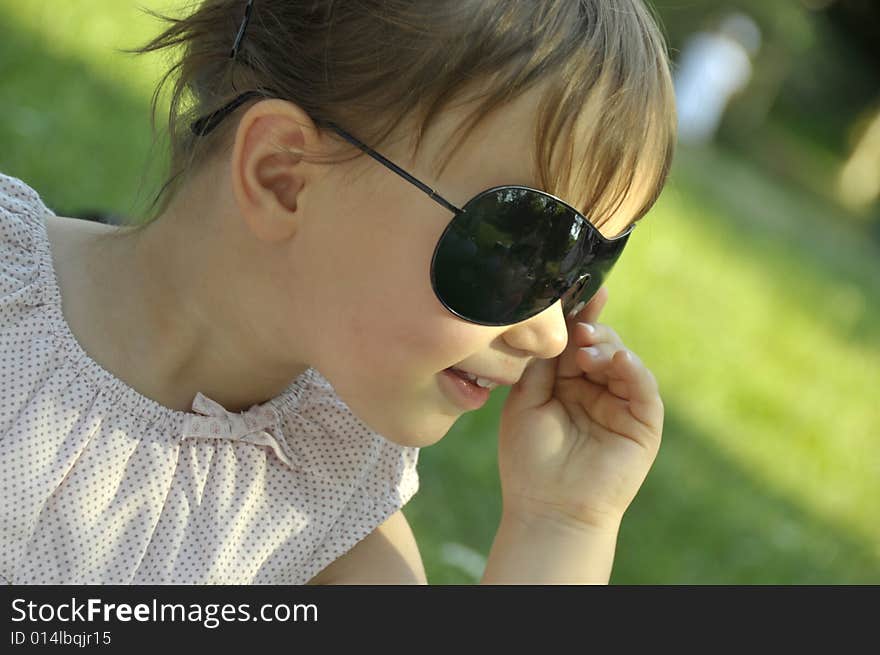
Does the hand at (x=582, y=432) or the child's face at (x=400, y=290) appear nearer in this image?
the child's face at (x=400, y=290)


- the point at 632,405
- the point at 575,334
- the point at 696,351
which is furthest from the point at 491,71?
the point at 696,351

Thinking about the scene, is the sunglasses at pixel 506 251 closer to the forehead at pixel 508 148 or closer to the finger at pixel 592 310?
the forehead at pixel 508 148

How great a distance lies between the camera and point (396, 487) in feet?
7.49

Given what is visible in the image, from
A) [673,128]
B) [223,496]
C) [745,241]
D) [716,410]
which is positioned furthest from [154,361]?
[745,241]

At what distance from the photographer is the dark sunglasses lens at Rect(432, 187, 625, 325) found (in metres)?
1.75

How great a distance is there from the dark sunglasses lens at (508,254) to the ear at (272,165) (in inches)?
10.7

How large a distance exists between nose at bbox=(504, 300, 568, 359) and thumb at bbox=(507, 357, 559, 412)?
0.27 m

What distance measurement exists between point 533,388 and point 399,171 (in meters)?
0.63

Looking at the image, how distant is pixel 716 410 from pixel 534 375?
2.83 meters

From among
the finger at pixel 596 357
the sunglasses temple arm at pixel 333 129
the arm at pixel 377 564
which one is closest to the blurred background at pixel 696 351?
the sunglasses temple arm at pixel 333 129

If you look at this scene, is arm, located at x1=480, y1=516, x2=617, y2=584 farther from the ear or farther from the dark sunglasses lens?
the ear

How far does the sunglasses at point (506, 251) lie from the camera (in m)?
1.75

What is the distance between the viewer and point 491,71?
1732 mm
